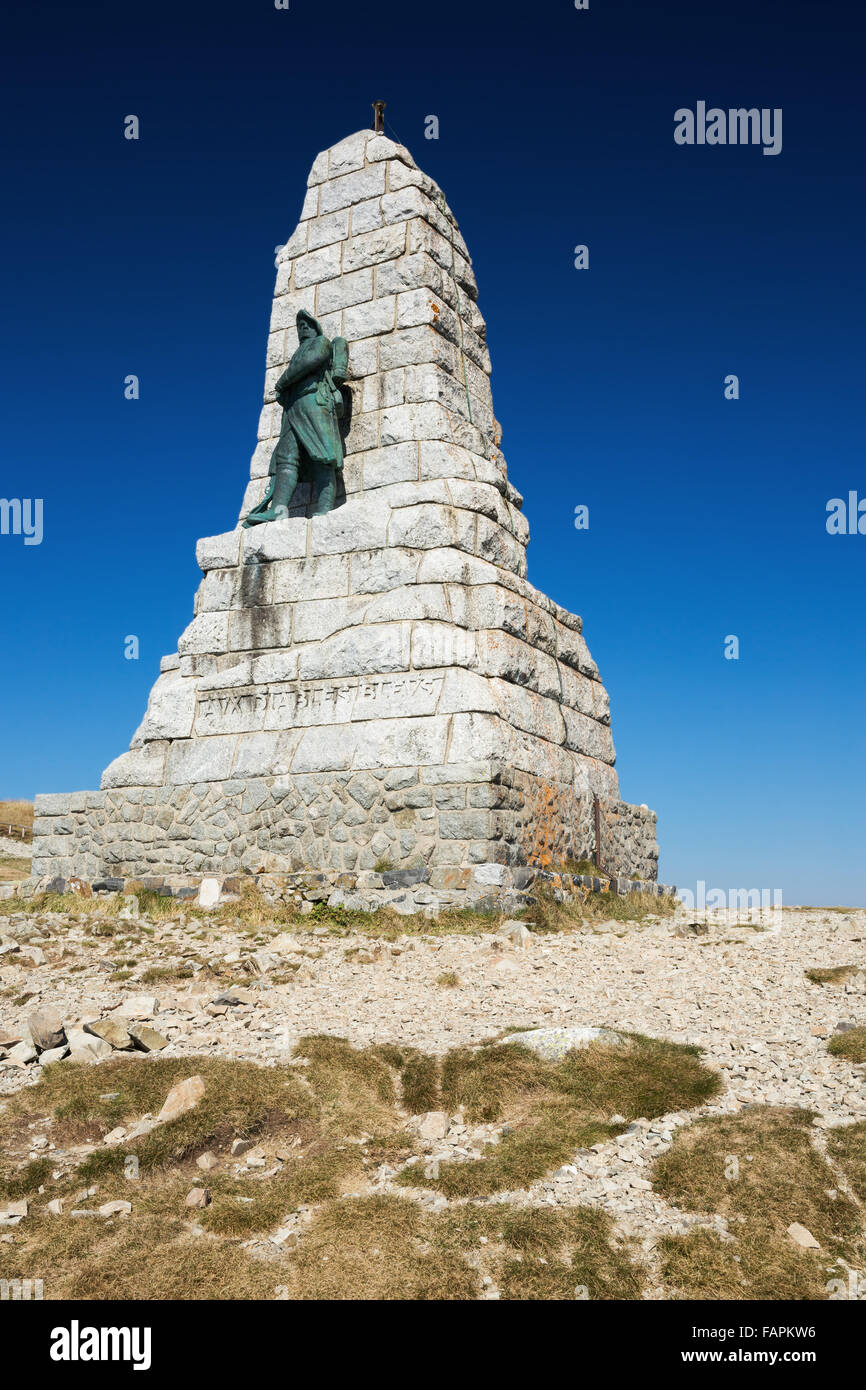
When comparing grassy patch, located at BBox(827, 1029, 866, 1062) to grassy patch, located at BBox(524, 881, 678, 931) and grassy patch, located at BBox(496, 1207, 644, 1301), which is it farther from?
grassy patch, located at BBox(524, 881, 678, 931)

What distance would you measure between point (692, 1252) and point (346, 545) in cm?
958

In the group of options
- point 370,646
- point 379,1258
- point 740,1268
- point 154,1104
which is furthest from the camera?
point 370,646

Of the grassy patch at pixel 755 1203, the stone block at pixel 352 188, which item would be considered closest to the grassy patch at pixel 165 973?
the grassy patch at pixel 755 1203

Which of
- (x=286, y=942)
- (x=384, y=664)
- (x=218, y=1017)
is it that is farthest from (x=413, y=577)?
(x=218, y=1017)

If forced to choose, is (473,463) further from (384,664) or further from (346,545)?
(384,664)

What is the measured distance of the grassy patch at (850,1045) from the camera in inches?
202

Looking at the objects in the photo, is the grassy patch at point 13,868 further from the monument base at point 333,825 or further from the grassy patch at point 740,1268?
the grassy patch at point 740,1268

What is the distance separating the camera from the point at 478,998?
6.62m

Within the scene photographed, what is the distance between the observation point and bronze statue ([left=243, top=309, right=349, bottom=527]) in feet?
41.8

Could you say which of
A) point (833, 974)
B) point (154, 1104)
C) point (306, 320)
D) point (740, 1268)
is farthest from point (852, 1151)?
point (306, 320)

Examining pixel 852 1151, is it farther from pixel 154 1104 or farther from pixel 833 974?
pixel 833 974

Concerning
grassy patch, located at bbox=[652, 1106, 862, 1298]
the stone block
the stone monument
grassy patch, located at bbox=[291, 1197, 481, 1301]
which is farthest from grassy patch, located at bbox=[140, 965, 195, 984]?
the stone block
